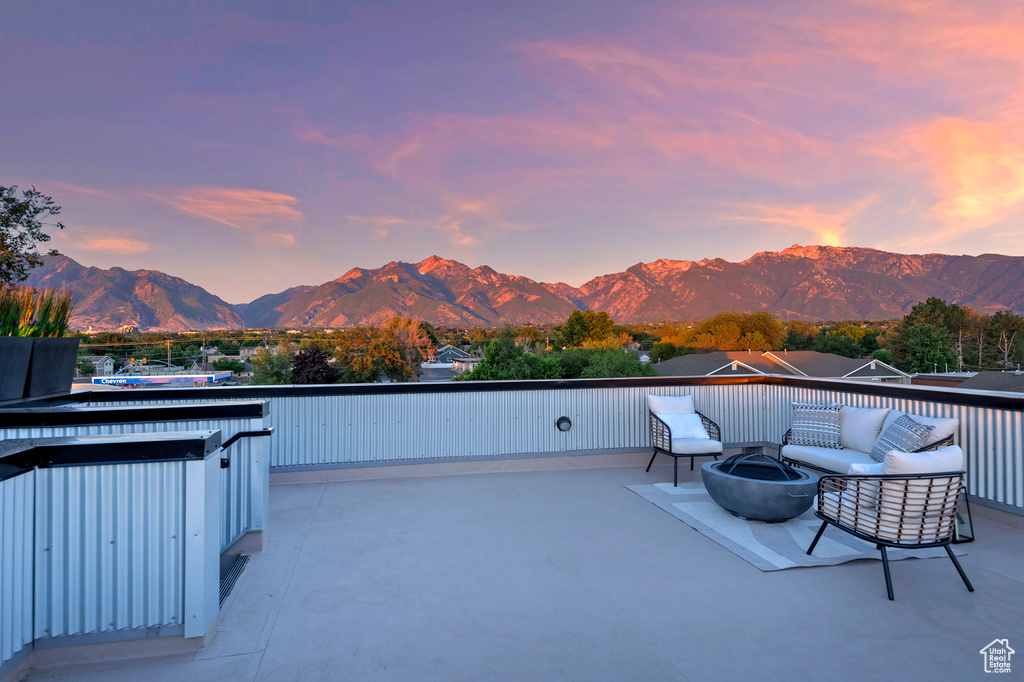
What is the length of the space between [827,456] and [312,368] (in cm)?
3620

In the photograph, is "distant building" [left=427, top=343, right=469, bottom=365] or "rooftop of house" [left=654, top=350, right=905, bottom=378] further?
"distant building" [left=427, top=343, right=469, bottom=365]

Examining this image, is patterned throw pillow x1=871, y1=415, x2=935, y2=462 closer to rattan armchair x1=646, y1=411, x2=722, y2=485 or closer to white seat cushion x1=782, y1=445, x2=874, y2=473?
white seat cushion x1=782, y1=445, x2=874, y2=473

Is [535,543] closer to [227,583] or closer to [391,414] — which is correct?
[227,583]

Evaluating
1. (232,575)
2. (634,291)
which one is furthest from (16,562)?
(634,291)

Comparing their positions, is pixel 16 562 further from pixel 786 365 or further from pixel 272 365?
pixel 272 365

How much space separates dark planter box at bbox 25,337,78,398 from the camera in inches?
144

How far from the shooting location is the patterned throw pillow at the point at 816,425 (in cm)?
468

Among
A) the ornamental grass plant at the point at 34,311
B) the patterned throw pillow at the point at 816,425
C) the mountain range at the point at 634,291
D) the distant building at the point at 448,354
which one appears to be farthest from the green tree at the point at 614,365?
the mountain range at the point at 634,291

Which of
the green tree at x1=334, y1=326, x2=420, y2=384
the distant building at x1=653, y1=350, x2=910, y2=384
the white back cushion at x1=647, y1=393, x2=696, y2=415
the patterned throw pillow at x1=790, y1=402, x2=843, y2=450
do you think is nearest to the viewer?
the patterned throw pillow at x1=790, y1=402, x2=843, y2=450

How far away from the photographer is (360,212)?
2894 inches

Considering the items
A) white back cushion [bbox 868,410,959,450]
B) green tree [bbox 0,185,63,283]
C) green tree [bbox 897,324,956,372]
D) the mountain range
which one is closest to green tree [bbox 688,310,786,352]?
green tree [bbox 897,324,956,372]

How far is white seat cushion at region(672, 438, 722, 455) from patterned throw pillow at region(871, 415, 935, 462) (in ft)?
4.08

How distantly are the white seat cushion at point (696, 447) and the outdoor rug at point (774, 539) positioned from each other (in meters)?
0.58

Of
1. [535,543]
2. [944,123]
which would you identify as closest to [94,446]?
[535,543]
